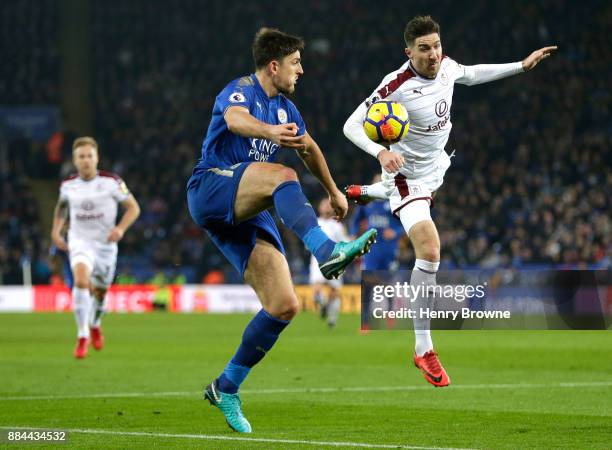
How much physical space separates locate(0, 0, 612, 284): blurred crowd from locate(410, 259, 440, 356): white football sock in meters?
16.0

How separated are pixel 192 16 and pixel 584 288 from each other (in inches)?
759

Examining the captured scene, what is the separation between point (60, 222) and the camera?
14.6 meters

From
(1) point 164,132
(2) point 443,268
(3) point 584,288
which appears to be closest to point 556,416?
(3) point 584,288

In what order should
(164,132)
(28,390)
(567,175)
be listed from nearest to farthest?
1. (28,390)
2. (567,175)
3. (164,132)

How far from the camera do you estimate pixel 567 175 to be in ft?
92.5

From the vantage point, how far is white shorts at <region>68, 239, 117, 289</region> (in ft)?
47.6

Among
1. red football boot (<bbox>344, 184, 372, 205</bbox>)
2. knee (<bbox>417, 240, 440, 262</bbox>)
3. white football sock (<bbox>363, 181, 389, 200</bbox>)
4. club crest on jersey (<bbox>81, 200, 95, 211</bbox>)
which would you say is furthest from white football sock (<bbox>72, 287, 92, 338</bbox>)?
knee (<bbox>417, 240, 440, 262</bbox>)

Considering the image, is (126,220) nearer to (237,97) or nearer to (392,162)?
(392,162)

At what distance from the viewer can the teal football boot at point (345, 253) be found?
241 inches

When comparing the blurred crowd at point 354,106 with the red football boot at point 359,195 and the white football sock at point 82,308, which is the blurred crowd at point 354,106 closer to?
the white football sock at point 82,308

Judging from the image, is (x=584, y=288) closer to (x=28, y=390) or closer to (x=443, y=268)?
(x=443, y=268)

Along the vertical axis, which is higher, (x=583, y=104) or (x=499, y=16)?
(x=499, y=16)

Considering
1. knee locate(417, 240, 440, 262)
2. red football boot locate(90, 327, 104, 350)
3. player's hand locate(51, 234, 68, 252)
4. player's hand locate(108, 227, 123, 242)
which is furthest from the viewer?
red football boot locate(90, 327, 104, 350)

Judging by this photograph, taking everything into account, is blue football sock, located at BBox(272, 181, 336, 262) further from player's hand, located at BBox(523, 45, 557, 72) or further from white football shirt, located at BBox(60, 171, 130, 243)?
white football shirt, located at BBox(60, 171, 130, 243)
